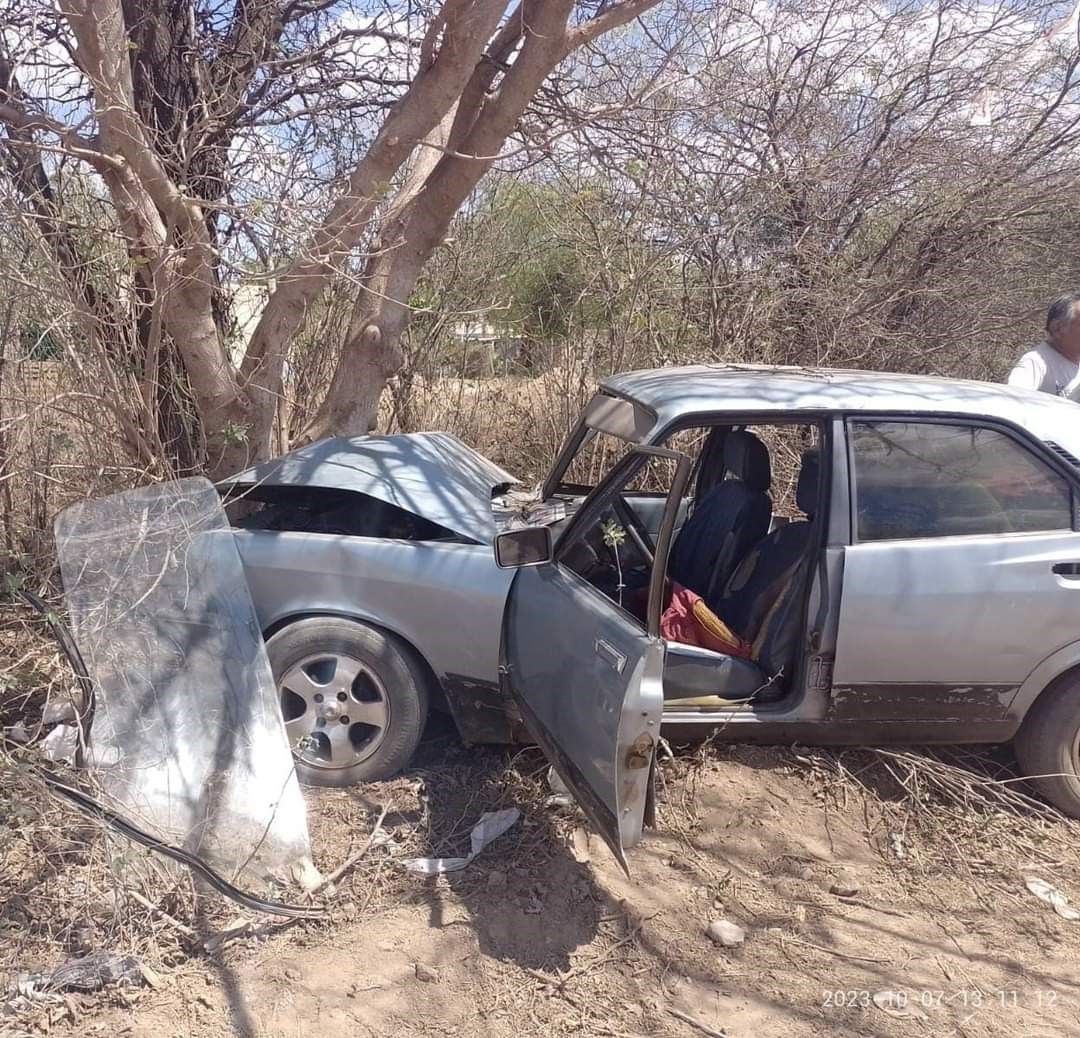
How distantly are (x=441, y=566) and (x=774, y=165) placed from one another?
4.90m

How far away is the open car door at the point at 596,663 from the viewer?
265cm

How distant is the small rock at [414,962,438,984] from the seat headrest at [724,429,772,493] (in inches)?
88.5

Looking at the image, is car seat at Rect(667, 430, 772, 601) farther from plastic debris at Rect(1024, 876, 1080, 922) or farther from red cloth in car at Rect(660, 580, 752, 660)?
plastic debris at Rect(1024, 876, 1080, 922)

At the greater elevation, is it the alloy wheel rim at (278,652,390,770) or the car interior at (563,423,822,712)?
the car interior at (563,423,822,712)

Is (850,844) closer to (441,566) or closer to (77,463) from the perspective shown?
(441,566)

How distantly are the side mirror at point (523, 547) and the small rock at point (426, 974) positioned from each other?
1.31m

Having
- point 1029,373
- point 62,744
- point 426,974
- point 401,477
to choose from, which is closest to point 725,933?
point 426,974

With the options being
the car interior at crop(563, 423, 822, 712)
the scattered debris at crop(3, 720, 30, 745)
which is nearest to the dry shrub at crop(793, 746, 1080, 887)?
the car interior at crop(563, 423, 822, 712)

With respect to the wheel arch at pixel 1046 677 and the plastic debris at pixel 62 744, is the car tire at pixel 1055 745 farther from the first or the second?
the plastic debris at pixel 62 744

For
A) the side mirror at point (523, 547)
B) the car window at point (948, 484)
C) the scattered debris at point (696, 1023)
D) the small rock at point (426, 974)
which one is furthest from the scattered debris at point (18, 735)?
the car window at point (948, 484)

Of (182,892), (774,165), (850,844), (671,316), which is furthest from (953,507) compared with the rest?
(774,165)

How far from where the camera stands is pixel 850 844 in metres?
3.43

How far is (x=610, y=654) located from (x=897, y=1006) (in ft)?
4.32

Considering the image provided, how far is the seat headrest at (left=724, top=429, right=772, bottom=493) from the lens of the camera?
3.97 metres
